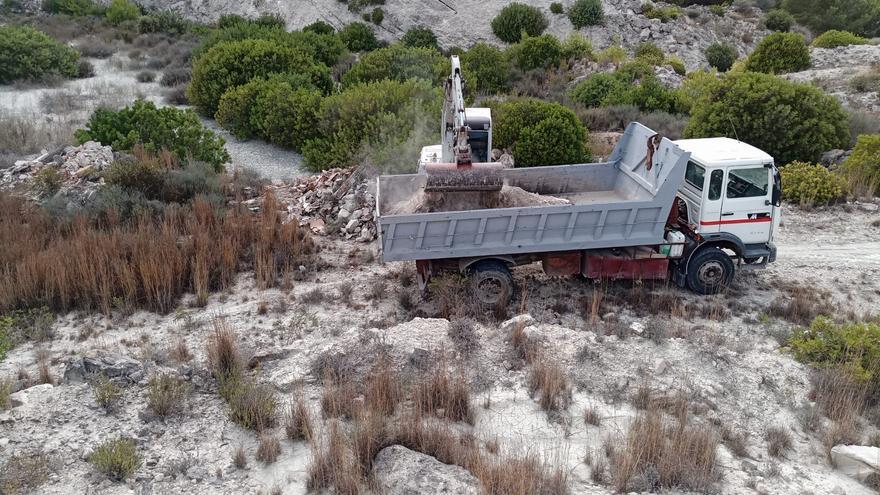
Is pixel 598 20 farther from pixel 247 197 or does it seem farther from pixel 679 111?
pixel 247 197

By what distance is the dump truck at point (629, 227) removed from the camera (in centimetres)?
889

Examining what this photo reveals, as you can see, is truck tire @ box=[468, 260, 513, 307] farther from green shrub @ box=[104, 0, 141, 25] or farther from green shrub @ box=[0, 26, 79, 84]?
green shrub @ box=[104, 0, 141, 25]

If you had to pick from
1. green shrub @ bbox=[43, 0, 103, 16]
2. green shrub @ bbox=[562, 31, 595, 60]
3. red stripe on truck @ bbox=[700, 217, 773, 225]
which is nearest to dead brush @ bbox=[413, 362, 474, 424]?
red stripe on truck @ bbox=[700, 217, 773, 225]

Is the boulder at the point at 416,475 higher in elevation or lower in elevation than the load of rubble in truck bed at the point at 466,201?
lower

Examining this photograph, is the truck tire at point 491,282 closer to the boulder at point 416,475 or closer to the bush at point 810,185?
the boulder at point 416,475

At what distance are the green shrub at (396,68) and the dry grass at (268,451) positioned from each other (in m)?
14.2

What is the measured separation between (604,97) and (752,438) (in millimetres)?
14315

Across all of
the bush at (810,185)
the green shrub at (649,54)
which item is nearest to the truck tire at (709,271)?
the bush at (810,185)

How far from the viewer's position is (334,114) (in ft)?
51.5

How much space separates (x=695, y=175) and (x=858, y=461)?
4536 mm

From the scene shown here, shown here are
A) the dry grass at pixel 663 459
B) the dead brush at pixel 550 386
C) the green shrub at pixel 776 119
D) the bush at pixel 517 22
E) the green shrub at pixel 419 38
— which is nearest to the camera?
the dry grass at pixel 663 459

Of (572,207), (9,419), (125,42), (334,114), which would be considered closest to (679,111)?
(334,114)

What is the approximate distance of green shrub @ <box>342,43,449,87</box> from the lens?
A: 1944 centimetres

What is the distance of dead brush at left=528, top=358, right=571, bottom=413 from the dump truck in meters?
2.10
